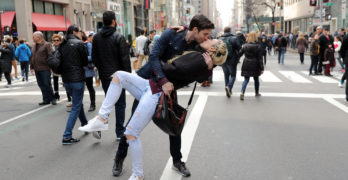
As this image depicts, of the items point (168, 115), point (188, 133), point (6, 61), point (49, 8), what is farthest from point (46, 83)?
point (49, 8)

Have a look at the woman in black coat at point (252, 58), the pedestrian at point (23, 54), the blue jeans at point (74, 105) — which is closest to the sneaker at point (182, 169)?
the blue jeans at point (74, 105)

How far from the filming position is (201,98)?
29.8ft

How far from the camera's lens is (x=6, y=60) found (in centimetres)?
1235

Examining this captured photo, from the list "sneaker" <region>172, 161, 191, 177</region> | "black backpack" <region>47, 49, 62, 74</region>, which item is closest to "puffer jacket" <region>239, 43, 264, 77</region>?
"black backpack" <region>47, 49, 62, 74</region>

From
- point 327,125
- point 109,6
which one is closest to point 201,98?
point 327,125

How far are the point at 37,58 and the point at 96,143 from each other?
399 centimetres

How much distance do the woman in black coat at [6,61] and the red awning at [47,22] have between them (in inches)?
524

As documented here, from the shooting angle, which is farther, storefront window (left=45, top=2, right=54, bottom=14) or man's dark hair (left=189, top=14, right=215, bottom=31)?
storefront window (left=45, top=2, right=54, bottom=14)

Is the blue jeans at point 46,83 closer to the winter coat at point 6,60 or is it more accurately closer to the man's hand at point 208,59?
the winter coat at point 6,60

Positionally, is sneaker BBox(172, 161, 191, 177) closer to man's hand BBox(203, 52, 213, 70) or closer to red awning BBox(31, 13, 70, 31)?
man's hand BBox(203, 52, 213, 70)

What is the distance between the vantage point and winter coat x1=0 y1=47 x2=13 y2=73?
12.2 m

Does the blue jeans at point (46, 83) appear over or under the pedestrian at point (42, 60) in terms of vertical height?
under

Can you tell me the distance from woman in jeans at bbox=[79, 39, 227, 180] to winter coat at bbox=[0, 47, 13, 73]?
9.88 m

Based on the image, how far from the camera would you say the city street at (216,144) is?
4.04 m
